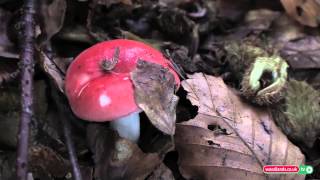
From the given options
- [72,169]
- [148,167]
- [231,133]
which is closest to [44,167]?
[72,169]

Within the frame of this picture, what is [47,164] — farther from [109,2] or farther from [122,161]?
[109,2]

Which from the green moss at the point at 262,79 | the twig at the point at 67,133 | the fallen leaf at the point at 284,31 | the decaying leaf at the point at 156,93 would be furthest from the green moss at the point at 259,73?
the twig at the point at 67,133

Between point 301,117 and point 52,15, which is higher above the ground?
point 52,15

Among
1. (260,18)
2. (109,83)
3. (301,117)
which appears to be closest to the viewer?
(109,83)

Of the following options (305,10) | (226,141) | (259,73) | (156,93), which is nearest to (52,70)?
(156,93)

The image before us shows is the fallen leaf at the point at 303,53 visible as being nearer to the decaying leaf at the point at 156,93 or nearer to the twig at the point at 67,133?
the decaying leaf at the point at 156,93

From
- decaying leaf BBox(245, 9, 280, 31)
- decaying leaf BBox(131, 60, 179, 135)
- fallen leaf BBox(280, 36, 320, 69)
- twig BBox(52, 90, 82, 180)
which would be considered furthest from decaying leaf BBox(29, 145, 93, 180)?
decaying leaf BBox(245, 9, 280, 31)
